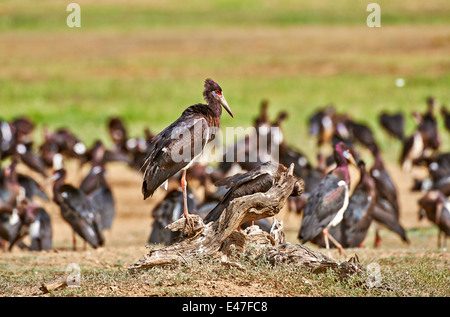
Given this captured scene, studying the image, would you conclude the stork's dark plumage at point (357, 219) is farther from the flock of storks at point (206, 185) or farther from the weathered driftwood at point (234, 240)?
the weathered driftwood at point (234, 240)

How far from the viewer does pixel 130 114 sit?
80.1 feet

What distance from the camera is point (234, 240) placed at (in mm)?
7668

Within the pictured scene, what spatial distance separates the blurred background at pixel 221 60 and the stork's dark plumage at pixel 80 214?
9761 mm

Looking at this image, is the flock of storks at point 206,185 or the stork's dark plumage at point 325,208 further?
the stork's dark plumage at point 325,208

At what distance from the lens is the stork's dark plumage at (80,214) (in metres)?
11.3

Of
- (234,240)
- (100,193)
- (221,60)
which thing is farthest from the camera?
(221,60)

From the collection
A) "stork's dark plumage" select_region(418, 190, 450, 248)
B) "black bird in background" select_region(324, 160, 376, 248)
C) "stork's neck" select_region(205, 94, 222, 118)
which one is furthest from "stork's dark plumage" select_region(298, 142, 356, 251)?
"stork's neck" select_region(205, 94, 222, 118)

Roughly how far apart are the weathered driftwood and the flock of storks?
6.4 inches

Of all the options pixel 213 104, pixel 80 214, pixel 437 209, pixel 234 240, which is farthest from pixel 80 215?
pixel 437 209

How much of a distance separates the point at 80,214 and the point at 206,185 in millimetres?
2759

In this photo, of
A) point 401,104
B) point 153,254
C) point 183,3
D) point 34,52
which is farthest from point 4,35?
point 153,254

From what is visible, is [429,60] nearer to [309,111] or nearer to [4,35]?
[309,111]

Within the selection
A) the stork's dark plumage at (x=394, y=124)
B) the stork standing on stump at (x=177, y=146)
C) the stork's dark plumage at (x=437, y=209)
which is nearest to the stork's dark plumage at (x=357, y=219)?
the stork's dark plumage at (x=437, y=209)

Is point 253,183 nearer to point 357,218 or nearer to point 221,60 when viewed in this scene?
A: point 357,218
